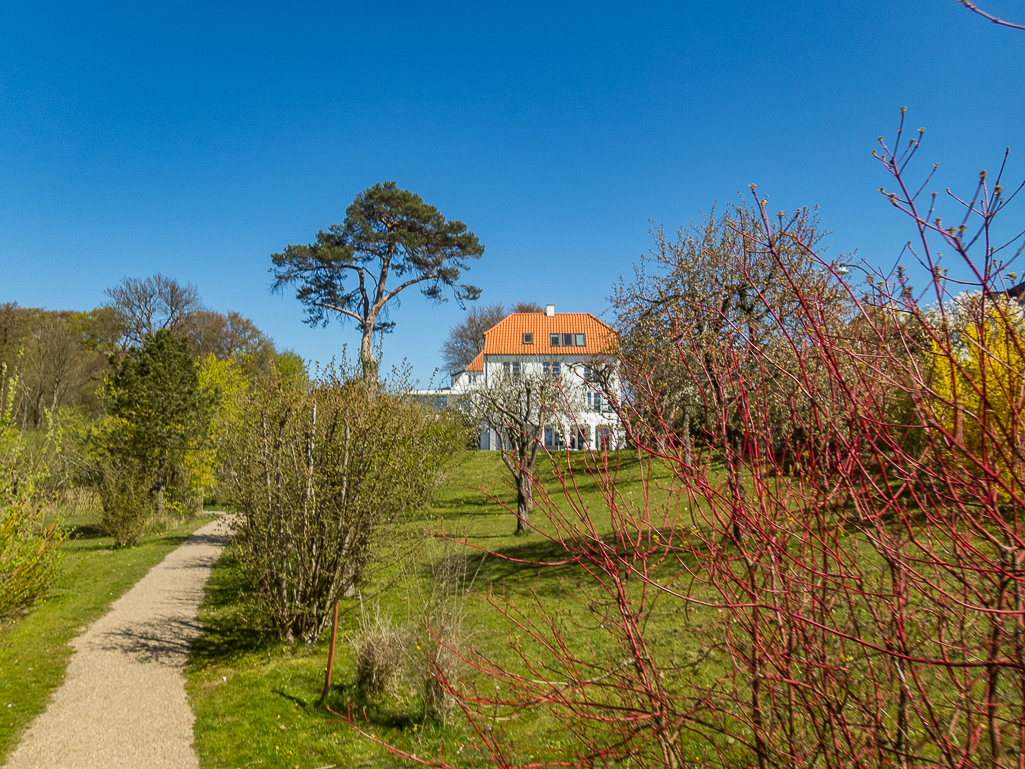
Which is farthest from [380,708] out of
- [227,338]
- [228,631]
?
[227,338]

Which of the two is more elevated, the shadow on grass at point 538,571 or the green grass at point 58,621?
the shadow on grass at point 538,571

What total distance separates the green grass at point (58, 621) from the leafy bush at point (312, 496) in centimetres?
262

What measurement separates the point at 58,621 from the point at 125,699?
14.0ft

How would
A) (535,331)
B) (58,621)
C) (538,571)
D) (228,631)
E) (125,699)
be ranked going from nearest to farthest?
1. (125,699)
2. (228,631)
3. (58,621)
4. (538,571)
5. (535,331)

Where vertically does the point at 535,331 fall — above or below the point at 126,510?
above

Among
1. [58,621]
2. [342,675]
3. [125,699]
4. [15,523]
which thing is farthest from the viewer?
[58,621]

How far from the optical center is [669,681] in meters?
6.29

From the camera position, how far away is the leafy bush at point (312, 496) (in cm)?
843

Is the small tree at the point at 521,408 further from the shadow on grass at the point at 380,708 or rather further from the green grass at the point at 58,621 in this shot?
the green grass at the point at 58,621

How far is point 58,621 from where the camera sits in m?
10.0

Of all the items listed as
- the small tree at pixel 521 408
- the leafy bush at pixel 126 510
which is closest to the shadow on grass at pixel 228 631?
the small tree at pixel 521 408

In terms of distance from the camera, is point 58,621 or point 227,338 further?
point 227,338

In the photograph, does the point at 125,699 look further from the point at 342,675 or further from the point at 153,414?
the point at 153,414

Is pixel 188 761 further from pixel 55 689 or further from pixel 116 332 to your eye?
pixel 116 332
